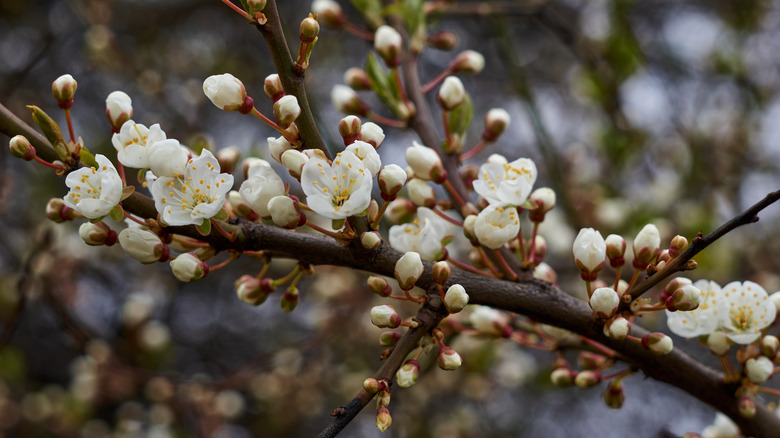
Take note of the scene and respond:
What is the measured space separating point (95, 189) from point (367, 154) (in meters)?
0.53

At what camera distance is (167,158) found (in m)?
1.26

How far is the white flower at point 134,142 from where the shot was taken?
4.22ft

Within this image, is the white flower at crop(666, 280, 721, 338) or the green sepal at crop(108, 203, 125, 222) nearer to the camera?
the green sepal at crop(108, 203, 125, 222)

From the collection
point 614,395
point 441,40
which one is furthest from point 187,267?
point 441,40

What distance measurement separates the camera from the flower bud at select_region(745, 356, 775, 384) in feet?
4.58

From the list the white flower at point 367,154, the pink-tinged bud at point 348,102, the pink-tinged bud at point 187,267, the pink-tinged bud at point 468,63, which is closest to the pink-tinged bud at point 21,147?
the pink-tinged bud at point 187,267

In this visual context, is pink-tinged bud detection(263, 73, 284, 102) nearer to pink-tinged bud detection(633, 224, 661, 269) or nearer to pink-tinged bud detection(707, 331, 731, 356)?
pink-tinged bud detection(633, 224, 661, 269)

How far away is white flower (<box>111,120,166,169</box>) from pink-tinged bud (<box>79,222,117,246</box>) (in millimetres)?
145

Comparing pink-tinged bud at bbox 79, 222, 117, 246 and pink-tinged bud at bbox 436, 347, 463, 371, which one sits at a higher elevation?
pink-tinged bud at bbox 79, 222, 117, 246

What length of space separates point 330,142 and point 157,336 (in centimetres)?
233


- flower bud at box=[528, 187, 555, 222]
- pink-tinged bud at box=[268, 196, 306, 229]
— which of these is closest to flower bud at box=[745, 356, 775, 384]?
flower bud at box=[528, 187, 555, 222]

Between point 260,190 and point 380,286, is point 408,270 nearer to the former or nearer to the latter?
point 380,286

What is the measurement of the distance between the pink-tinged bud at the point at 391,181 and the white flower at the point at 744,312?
0.79m

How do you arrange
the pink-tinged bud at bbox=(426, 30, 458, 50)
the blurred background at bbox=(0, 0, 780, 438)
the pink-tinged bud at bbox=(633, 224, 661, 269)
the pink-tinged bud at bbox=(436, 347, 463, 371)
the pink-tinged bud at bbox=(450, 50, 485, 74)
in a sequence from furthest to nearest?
the blurred background at bbox=(0, 0, 780, 438) → the pink-tinged bud at bbox=(426, 30, 458, 50) → the pink-tinged bud at bbox=(450, 50, 485, 74) → the pink-tinged bud at bbox=(633, 224, 661, 269) → the pink-tinged bud at bbox=(436, 347, 463, 371)
